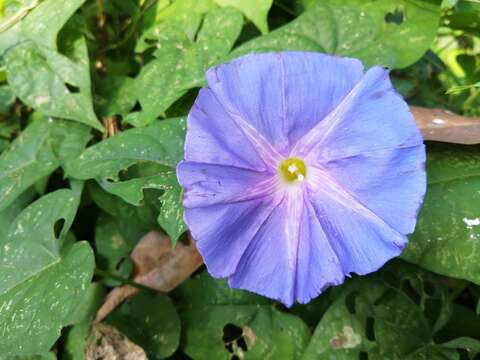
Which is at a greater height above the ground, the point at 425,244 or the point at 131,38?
the point at 131,38

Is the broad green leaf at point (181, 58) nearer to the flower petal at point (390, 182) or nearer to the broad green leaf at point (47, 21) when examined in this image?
the broad green leaf at point (47, 21)

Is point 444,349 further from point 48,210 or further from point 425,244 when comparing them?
point 48,210

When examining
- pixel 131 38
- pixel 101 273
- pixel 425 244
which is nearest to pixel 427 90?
pixel 425 244

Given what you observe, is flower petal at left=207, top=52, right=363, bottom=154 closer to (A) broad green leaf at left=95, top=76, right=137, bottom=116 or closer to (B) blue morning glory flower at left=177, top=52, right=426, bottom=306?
(B) blue morning glory flower at left=177, top=52, right=426, bottom=306

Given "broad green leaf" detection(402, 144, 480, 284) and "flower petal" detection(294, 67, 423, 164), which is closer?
"flower petal" detection(294, 67, 423, 164)

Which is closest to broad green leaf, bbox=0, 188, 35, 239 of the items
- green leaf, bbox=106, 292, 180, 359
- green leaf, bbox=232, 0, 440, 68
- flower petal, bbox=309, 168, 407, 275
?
green leaf, bbox=106, 292, 180, 359

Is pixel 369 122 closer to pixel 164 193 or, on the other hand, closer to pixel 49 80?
pixel 164 193

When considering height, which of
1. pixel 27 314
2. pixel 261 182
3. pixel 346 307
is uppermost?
pixel 261 182
